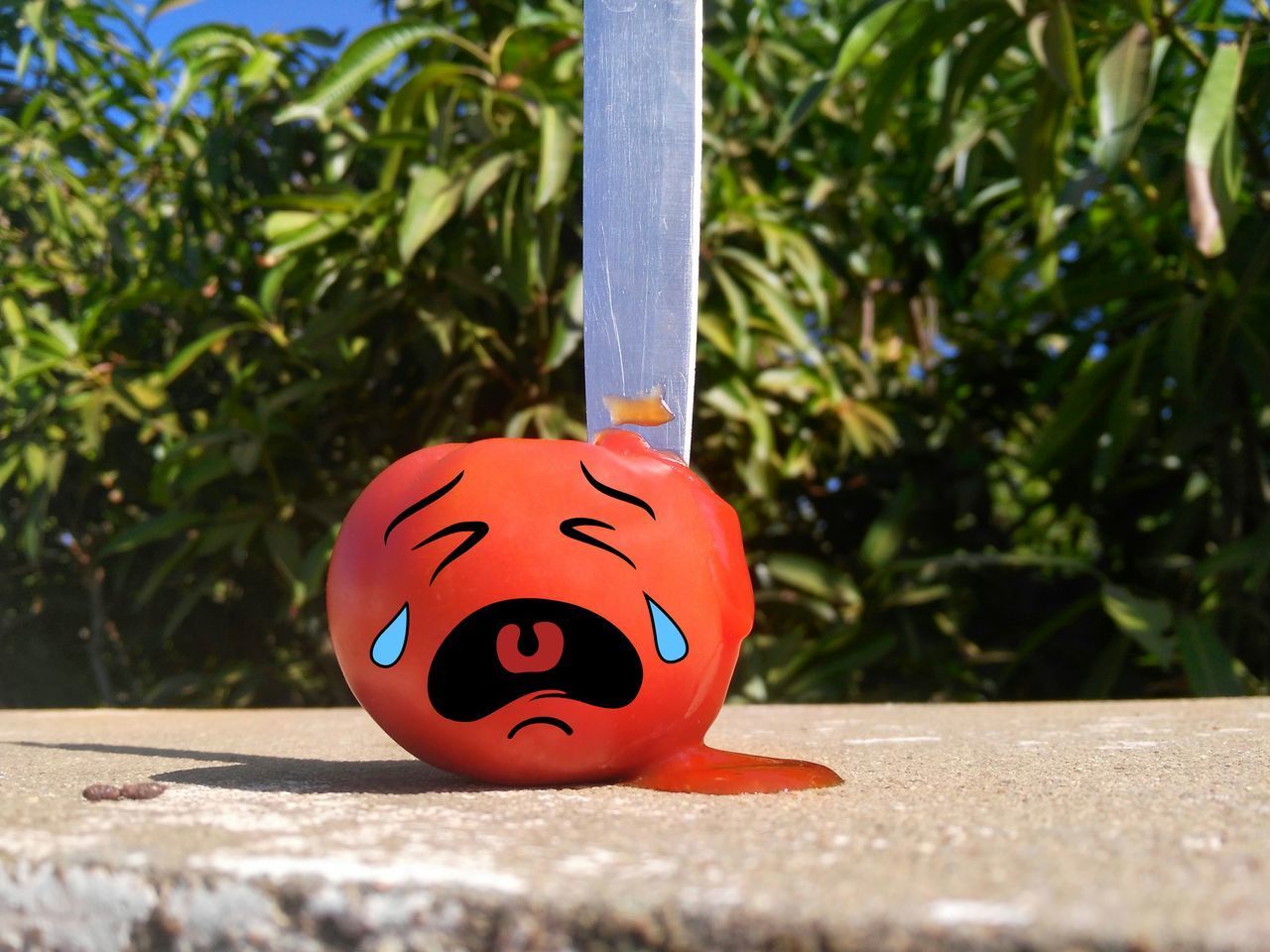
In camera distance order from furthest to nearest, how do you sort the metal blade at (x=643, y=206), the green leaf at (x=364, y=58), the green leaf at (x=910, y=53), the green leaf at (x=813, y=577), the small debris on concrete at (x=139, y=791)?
1. the green leaf at (x=813, y=577)
2. the green leaf at (x=910, y=53)
3. the green leaf at (x=364, y=58)
4. the metal blade at (x=643, y=206)
5. the small debris on concrete at (x=139, y=791)

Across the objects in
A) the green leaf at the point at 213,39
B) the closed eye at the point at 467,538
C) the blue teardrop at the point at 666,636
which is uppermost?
the green leaf at the point at 213,39

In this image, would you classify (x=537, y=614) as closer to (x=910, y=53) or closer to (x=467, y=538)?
(x=467, y=538)

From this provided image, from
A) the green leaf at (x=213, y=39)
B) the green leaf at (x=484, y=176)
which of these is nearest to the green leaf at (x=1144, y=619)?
the green leaf at (x=484, y=176)

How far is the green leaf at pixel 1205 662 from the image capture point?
6.75ft

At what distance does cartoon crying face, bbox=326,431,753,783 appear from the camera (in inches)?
33.3

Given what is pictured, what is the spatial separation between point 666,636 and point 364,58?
4.73 ft

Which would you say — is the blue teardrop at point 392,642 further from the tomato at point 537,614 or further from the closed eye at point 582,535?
the closed eye at point 582,535

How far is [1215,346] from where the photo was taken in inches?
89.2

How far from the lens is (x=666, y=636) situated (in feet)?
2.84

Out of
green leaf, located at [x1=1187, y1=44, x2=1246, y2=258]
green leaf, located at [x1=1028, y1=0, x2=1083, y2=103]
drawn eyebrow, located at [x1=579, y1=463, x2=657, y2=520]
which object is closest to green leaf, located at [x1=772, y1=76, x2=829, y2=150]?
green leaf, located at [x1=1028, y1=0, x2=1083, y2=103]

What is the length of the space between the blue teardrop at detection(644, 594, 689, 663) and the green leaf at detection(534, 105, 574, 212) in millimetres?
1086

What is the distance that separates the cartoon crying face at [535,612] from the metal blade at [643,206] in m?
0.15

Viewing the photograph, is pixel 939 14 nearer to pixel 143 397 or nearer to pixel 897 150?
pixel 897 150

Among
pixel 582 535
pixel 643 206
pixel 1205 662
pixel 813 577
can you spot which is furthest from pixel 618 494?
pixel 1205 662
